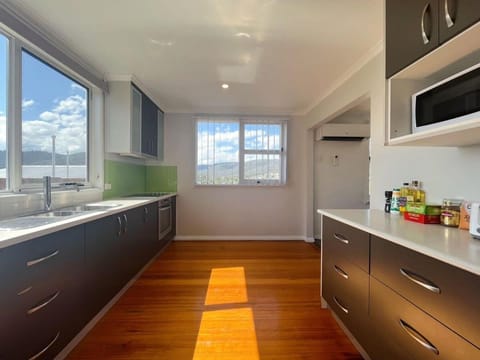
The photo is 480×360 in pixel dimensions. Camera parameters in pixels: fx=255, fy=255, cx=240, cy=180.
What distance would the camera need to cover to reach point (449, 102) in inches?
50.0

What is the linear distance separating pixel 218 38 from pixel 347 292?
7.25ft

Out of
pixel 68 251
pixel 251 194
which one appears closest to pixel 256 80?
pixel 251 194

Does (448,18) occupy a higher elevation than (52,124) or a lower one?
higher

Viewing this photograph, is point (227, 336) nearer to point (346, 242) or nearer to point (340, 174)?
point (346, 242)

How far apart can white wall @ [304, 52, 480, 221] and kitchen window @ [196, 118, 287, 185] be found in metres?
1.69

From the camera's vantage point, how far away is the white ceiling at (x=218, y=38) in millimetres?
1789

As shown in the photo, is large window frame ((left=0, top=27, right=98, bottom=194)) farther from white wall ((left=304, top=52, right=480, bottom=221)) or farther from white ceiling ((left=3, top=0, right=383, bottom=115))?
white wall ((left=304, top=52, right=480, bottom=221))

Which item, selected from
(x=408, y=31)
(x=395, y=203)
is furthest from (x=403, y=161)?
(x=408, y=31)

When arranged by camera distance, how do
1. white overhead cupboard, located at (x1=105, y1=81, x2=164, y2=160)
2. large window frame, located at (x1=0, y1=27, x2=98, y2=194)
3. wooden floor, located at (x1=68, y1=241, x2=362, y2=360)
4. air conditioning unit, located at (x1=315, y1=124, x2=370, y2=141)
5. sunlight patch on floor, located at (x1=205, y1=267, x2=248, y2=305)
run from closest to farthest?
wooden floor, located at (x1=68, y1=241, x2=362, y2=360)
large window frame, located at (x1=0, y1=27, x2=98, y2=194)
sunlight patch on floor, located at (x1=205, y1=267, x2=248, y2=305)
white overhead cupboard, located at (x1=105, y1=81, x2=164, y2=160)
air conditioning unit, located at (x1=315, y1=124, x2=370, y2=141)

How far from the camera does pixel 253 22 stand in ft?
6.37

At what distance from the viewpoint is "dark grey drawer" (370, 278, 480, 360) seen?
909mm

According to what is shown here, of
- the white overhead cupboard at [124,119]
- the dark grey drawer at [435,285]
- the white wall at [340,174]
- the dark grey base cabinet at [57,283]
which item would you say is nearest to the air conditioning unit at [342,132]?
the white wall at [340,174]

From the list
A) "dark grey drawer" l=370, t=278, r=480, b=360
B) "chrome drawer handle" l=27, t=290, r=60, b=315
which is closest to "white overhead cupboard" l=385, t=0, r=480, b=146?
"dark grey drawer" l=370, t=278, r=480, b=360

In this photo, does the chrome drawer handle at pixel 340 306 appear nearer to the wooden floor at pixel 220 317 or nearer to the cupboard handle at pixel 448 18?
the wooden floor at pixel 220 317
